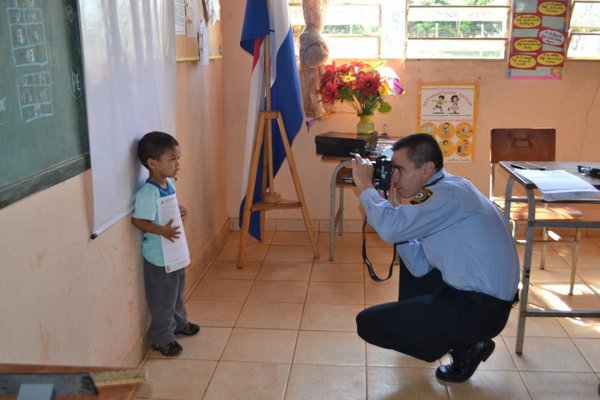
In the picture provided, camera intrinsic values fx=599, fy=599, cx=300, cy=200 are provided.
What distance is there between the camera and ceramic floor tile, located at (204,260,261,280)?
3553 millimetres

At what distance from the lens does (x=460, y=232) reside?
214 cm

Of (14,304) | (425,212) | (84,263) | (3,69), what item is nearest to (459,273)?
(425,212)

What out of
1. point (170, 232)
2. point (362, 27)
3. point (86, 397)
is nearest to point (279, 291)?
point (170, 232)

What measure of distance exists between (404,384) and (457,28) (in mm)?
2520

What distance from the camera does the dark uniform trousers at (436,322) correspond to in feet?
7.13

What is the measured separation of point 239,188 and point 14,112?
114 inches

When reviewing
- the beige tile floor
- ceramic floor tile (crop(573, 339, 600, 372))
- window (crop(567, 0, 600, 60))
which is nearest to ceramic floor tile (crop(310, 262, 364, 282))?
the beige tile floor

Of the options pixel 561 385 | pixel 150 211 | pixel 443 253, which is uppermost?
pixel 150 211

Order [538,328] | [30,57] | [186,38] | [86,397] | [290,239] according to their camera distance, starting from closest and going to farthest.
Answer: [86,397] < [30,57] < [538,328] < [186,38] < [290,239]

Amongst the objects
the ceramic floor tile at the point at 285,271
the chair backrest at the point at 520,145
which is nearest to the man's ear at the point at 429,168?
the chair backrest at the point at 520,145

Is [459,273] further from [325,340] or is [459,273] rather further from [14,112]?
[14,112]

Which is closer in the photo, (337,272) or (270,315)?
(270,315)

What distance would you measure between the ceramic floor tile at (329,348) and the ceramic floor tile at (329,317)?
0.18 feet

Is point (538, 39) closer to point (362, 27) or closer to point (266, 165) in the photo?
point (362, 27)
